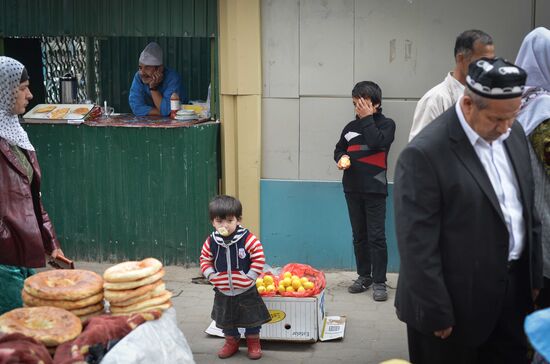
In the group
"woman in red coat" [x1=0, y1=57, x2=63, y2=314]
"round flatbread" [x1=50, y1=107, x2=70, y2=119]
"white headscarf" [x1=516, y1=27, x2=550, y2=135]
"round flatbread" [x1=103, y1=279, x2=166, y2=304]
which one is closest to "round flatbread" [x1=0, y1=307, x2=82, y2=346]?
"round flatbread" [x1=103, y1=279, x2=166, y2=304]

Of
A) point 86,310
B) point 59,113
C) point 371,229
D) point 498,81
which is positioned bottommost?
point 371,229

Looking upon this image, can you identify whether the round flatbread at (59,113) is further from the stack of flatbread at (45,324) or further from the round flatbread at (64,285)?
the stack of flatbread at (45,324)

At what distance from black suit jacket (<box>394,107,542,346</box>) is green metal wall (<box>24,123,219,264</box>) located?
13.4 ft

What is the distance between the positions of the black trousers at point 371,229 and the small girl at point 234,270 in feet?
4.75

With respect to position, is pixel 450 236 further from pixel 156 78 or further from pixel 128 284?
pixel 156 78

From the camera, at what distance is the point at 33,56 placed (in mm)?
8719

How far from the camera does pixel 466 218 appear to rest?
3.68 meters

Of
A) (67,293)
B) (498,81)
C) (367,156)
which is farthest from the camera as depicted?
(367,156)

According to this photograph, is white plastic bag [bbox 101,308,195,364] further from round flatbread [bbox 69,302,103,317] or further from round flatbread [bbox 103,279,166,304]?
round flatbread [bbox 69,302,103,317]

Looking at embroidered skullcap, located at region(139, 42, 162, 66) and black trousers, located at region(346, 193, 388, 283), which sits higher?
embroidered skullcap, located at region(139, 42, 162, 66)

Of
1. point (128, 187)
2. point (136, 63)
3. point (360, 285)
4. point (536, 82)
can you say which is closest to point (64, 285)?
point (536, 82)

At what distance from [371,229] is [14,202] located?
10.3 feet

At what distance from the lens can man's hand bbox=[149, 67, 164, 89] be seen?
8023 millimetres

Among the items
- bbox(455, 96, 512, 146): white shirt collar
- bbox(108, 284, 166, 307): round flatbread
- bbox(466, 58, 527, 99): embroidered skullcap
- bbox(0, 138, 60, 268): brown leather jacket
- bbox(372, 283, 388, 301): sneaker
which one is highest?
bbox(466, 58, 527, 99): embroidered skullcap
